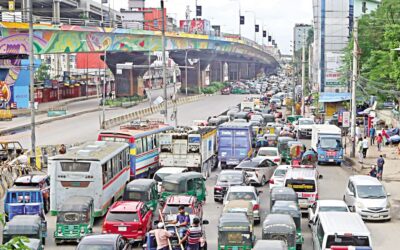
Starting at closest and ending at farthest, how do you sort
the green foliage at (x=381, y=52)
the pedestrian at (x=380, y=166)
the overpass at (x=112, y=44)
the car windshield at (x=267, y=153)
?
the pedestrian at (x=380, y=166), the car windshield at (x=267, y=153), the green foliage at (x=381, y=52), the overpass at (x=112, y=44)

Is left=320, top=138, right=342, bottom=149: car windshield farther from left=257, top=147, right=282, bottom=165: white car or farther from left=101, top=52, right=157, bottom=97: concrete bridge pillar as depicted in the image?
left=101, top=52, right=157, bottom=97: concrete bridge pillar

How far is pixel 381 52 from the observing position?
58156 mm

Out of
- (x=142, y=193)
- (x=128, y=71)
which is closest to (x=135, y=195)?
(x=142, y=193)

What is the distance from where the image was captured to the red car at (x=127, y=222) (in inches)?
945

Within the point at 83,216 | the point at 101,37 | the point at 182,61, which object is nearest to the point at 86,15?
the point at 182,61

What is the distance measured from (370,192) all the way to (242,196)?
5059mm

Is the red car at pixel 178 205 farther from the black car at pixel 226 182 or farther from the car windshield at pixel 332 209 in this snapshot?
the black car at pixel 226 182

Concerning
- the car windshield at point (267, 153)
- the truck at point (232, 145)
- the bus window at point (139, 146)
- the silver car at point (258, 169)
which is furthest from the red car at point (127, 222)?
the car windshield at point (267, 153)

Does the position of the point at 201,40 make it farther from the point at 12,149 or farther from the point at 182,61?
the point at 12,149

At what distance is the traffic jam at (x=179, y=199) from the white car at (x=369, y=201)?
0.04 m

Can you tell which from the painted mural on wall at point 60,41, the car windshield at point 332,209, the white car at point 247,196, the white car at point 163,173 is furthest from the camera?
the painted mural on wall at point 60,41

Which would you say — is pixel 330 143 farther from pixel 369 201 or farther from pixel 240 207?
pixel 240 207

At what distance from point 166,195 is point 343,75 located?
5321cm

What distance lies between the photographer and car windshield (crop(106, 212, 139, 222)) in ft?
79.4
